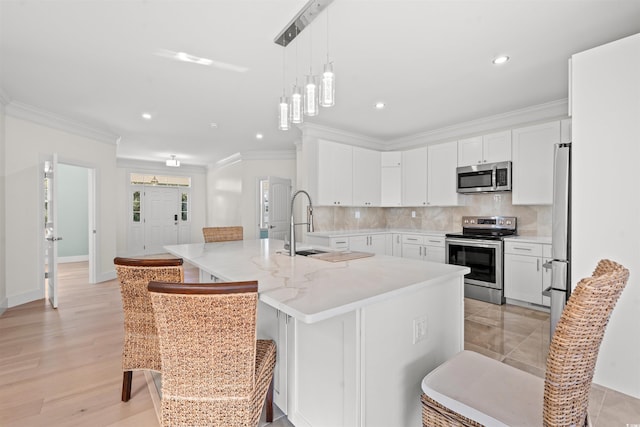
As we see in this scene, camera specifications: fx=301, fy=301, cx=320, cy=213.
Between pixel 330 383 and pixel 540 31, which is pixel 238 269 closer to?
pixel 330 383

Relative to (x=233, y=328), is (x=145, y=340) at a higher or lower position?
lower

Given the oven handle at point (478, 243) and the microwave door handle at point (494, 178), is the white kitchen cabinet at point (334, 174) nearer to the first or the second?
the oven handle at point (478, 243)

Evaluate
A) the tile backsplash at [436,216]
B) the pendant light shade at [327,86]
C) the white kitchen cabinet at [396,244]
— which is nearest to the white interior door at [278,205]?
the tile backsplash at [436,216]

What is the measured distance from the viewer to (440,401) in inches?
44.7

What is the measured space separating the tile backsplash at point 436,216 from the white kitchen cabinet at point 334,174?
0.96 feet

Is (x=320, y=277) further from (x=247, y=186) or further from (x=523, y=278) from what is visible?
(x=247, y=186)

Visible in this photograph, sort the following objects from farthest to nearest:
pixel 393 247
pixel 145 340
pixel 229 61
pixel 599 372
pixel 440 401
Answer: pixel 393 247, pixel 229 61, pixel 599 372, pixel 145 340, pixel 440 401

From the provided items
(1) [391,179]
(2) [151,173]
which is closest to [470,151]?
(1) [391,179]

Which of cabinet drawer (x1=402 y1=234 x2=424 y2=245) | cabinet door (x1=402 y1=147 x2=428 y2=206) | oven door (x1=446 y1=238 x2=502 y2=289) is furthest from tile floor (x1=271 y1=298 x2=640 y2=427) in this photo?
cabinet door (x1=402 y1=147 x2=428 y2=206)

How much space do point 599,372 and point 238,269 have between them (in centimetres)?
257

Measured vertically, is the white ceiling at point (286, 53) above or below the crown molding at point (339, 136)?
above

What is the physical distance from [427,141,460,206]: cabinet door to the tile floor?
5.16 feet

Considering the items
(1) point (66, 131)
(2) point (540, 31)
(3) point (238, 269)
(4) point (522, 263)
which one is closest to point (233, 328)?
(3) point (238, 269)

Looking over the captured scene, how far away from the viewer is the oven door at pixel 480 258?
3.83 m
